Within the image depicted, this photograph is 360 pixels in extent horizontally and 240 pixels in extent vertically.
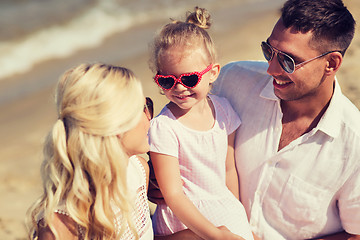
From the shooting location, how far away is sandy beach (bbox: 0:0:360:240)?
5.29 metres

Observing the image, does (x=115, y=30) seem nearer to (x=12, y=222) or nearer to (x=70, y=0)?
(x=70, y=0)

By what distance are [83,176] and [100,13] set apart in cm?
904

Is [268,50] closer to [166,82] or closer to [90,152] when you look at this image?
[166,82]

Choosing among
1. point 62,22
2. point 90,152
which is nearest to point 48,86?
point 62,22

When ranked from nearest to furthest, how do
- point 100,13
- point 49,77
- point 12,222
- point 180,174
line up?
point 180,174
point 12,222
point 49,77
point 100,13

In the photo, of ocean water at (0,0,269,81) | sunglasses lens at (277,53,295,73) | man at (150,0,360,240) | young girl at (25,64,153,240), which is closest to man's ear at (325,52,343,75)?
man at (150,0,360,240)

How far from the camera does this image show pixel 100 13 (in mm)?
10969

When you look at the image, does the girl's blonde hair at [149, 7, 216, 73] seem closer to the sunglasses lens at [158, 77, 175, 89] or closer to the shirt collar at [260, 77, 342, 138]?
the sunglasses lens at [158, 77, 175, 89]

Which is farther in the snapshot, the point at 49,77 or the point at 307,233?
the point at 49,77

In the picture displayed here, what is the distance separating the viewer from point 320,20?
123 inches

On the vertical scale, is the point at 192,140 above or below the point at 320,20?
below

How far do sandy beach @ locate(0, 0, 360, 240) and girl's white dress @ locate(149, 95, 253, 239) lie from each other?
217 centimetres

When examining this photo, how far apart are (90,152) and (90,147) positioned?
0.03 m

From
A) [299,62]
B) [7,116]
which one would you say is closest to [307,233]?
[299,62]
